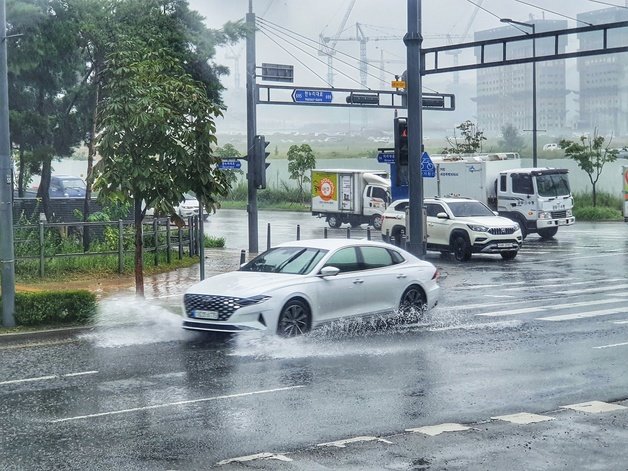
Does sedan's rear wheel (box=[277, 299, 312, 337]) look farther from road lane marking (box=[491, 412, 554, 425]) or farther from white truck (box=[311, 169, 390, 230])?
white truck (box=[311, 169, 390, 230])

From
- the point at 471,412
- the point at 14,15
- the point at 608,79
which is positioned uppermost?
the point at 608,79

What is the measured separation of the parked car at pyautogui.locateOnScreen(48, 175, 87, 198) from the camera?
5578 centimetres

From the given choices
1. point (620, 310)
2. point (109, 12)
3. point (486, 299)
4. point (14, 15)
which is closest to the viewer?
point (620, 310)

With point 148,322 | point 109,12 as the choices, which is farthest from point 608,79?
point 148,322

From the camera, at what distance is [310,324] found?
16375 millimetres

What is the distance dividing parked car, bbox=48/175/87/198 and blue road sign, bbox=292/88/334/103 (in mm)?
19465

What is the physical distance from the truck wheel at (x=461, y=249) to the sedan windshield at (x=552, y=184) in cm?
848

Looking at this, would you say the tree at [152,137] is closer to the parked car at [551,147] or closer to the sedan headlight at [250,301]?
the sedan headlight at [250,301]

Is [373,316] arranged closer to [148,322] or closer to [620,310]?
[148,322]

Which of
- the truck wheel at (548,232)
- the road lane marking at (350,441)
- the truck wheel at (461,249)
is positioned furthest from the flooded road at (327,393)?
the truck wheel at (548,232)

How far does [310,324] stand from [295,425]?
230 inches

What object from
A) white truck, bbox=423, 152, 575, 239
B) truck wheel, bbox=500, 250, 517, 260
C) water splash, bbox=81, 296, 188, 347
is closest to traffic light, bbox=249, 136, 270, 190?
truck wheel, bbox=500, 250, 517, 260

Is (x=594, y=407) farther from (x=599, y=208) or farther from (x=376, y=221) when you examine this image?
(x=599, y=208)

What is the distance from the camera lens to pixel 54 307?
17875 millimetres
